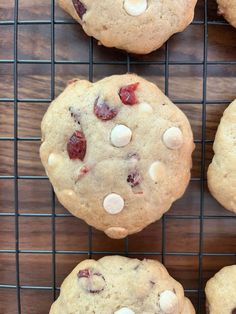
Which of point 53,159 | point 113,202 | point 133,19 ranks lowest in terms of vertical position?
Result: point 113,202

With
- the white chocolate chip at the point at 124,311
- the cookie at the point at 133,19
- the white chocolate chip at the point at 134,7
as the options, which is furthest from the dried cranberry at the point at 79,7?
the white chocolate chip at the point at 124,311

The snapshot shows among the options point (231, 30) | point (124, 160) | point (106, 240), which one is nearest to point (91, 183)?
point (124, 160)

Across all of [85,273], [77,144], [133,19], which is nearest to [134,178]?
[77,144]

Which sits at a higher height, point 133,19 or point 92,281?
point 133,19

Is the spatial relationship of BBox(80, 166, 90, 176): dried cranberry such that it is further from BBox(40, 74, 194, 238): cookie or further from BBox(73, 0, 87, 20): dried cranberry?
BBox(73, 0, 87, 20): dried cranberry

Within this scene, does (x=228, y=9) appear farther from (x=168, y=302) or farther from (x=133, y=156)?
(x=168, y=302)

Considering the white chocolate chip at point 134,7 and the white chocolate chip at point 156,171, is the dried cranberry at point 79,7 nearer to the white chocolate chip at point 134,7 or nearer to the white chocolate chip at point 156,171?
the white chocolate chip at point 134,7

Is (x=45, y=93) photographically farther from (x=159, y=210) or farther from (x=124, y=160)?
(x=159, y=210)
